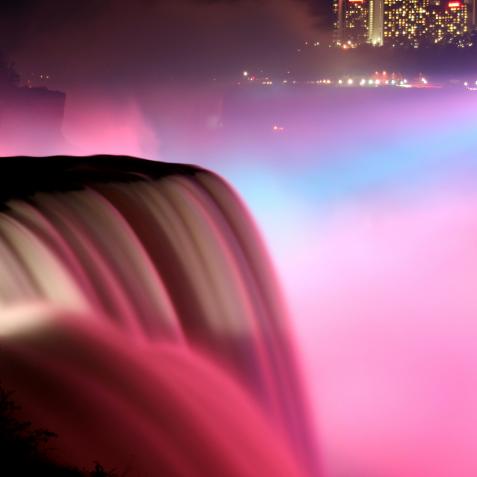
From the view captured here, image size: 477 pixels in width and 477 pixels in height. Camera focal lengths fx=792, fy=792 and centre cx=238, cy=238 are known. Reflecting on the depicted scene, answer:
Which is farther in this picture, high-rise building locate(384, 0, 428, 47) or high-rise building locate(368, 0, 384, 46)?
high-rise building locate(368, 0, 384, 46)

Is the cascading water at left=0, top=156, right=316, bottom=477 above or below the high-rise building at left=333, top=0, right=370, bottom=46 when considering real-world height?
below

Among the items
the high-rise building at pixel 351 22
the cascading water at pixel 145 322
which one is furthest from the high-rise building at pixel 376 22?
the cascading water at pixel 145 322

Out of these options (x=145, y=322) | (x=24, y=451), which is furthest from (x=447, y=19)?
(x=24, y=451)

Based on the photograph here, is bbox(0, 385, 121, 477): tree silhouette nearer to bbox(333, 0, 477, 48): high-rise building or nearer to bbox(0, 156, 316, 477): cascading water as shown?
bbox(0, 156, 316, 477): cascading water

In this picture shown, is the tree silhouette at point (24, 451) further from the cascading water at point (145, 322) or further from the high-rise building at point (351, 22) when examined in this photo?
the high-rise building at point (351, 22)

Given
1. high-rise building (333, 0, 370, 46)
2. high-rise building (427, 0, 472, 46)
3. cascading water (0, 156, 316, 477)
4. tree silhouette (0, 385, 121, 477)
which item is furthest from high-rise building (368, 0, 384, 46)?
tree silhouette (0, 385, 121, 477)

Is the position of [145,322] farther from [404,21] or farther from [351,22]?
[351,22]

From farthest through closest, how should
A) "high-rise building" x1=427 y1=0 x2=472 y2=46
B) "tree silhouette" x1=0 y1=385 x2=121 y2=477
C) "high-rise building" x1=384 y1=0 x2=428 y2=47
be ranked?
"high-rise building" x1=384 y1=0 x2=428 y2=47, "high-rise building" x1=427 y1=0 x2=472 y2=46, "tree silhouette" x1=0 y1=385 x2=121 y2=477

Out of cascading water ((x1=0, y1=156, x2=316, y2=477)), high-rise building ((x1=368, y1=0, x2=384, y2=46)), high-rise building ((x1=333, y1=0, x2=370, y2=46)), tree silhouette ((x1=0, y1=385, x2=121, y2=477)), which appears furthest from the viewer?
high-rise building ((x1=368, y1=0, x2=384, y2=46))
